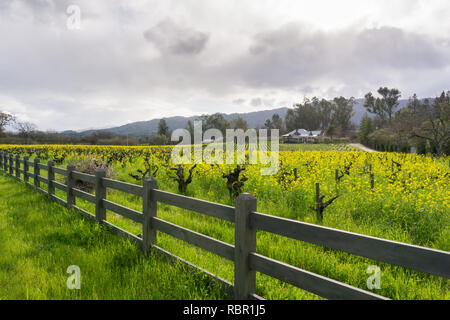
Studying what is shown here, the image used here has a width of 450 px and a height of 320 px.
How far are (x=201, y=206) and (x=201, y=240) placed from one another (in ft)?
1.30

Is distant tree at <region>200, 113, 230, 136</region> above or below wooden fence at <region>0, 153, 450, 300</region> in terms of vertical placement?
above

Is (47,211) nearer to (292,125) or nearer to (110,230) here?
(110,230)

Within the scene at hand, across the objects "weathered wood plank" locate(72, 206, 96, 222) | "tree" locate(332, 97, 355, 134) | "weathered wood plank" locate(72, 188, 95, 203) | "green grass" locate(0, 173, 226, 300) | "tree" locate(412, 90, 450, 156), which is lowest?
"green grass" locate(0, 173, 226, 300)

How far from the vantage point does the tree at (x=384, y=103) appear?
3725 inches

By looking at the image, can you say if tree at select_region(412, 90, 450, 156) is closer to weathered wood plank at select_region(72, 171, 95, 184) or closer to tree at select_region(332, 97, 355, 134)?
weathered wood plank at select_region(72, 171, 95, 184)

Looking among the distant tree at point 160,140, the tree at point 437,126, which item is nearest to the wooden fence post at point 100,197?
the tree at point 437,126

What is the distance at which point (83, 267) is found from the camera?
11.4 ft

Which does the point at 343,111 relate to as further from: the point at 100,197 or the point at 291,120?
the point at 100,197

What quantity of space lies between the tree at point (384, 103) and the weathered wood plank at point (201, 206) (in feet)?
347

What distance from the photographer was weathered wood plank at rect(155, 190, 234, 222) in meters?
2.84

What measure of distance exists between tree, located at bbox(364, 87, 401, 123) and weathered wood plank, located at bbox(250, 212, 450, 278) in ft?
349

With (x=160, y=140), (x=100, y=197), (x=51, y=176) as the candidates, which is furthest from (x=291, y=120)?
(x=100, y=197)

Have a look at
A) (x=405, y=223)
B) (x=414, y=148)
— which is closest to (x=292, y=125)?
(x=414, y=148)

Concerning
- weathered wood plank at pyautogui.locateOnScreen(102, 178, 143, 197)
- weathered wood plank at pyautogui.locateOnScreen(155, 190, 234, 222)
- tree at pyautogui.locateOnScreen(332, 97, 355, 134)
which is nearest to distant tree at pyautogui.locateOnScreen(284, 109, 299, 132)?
tree at pyautogui.locateOnScreen(332, 97, 355, 134)
